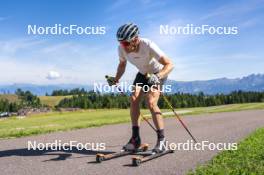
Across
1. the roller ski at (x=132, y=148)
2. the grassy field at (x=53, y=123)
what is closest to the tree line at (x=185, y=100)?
the grassy field at (x=53, y=123)

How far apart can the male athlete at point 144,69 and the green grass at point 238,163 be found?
1469 mm

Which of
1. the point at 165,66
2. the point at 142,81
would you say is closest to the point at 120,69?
the point at 142,81

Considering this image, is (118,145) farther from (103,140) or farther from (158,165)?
(158,165)

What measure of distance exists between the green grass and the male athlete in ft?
4.82

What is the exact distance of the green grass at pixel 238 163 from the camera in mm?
7176

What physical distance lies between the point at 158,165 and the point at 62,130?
9.10 m

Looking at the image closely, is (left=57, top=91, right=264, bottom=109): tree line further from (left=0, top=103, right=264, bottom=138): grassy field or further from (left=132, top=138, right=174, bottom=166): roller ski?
(left=132, top=138, right=174, bottom=166): roller ski

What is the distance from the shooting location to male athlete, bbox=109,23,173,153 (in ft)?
30.7

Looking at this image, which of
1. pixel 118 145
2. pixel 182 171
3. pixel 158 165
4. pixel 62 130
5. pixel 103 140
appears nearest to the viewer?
pixel 182 171

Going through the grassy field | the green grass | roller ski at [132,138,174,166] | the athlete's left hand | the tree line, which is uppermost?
the tree line

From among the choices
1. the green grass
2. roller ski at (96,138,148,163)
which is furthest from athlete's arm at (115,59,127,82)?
the green grass

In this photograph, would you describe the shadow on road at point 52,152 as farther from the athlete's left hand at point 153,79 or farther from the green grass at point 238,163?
the green grass at point 238,163

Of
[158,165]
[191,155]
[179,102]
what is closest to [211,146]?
[191,155]

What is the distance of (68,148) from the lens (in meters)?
11.0
